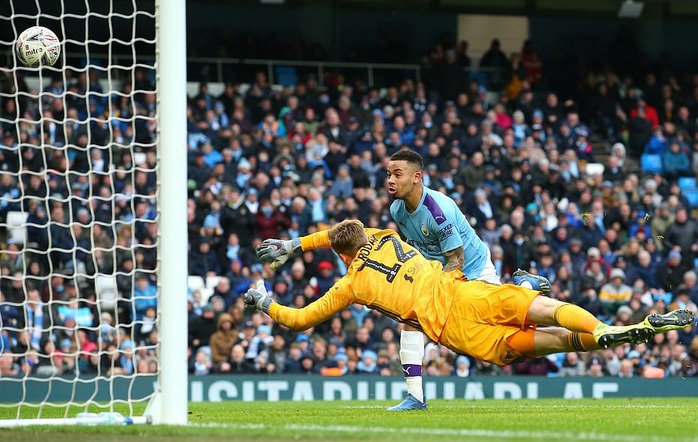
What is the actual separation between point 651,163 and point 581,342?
50.4ft

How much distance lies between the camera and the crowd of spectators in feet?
59.0

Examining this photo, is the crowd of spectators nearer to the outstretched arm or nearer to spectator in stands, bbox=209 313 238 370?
spectator in stands, bbox=209 313 238 370

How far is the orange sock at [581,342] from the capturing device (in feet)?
30.5

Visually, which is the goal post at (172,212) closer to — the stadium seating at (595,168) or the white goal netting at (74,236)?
the white goal netting at (74,236)

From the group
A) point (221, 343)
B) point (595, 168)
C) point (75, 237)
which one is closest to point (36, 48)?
point (75, 237)

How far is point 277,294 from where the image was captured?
742 inches

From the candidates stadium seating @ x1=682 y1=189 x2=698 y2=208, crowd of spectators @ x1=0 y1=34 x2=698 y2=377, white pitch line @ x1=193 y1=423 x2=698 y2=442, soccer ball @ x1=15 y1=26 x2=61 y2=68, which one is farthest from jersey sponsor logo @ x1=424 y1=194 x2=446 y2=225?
stadium seating @ x1=682 y1=189 x2=698 y2=208

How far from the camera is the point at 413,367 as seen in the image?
1039 cm

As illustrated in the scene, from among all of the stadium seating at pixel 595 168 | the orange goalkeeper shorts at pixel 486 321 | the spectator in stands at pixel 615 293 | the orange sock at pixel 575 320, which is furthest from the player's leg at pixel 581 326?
the stadium seating at pixel 595 168

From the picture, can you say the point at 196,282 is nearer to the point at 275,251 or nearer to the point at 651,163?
the point at 275,251

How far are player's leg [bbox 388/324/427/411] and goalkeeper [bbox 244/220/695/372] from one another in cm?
61

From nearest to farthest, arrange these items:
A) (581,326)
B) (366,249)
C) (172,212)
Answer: (172,212) < (581,326) < (366,249)

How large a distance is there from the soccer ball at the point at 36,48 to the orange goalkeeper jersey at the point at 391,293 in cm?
340

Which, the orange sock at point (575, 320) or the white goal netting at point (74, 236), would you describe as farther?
the white goal netting at point (74, 236)
